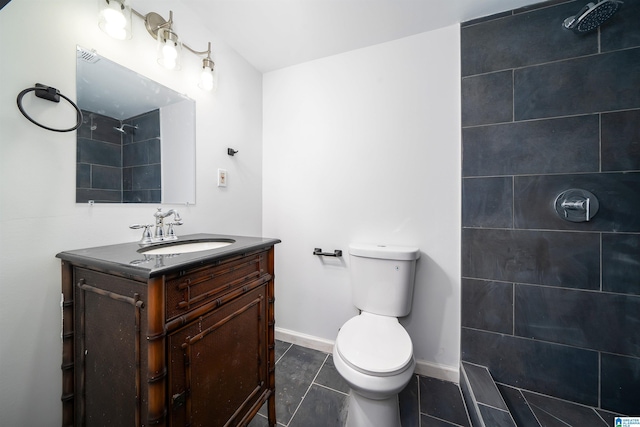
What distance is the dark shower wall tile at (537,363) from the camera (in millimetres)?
1166

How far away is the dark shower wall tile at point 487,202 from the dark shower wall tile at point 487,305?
36 centimetres

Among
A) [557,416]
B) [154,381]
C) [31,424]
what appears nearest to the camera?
[154,381]

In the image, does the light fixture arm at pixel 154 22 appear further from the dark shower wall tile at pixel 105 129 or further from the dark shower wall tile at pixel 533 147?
the dark shower wall tile at pixel 533 147

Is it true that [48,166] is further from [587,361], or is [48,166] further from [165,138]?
[587,361]

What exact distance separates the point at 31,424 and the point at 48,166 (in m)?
0.90

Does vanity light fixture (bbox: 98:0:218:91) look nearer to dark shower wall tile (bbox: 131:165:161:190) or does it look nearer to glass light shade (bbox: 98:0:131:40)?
glass light shade (bbox: 98:0:131:40)

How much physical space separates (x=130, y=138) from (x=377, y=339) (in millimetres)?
1544

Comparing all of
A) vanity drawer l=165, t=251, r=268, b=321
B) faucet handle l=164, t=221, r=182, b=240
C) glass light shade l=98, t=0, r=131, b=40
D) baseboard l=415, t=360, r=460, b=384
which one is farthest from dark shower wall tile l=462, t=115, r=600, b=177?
glass light shade l=98, t=0, r=131, b=40

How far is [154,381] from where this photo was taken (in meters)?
0.62

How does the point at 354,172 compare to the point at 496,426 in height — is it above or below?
above

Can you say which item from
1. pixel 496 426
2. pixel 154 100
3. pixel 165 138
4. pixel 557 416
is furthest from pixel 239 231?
pixel 557 416

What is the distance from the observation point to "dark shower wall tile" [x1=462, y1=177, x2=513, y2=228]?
4.23 ft

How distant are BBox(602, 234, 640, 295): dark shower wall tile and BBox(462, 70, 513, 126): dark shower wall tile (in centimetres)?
81

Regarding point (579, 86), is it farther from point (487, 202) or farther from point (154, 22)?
point (154, 22)
